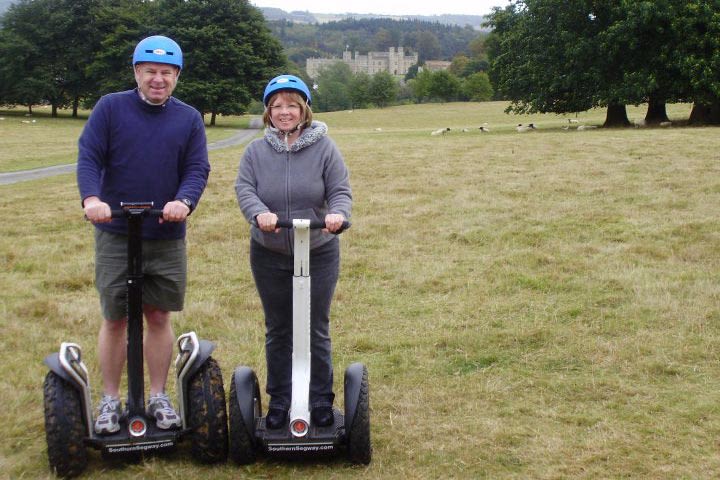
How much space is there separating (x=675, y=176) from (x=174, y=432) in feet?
40.6

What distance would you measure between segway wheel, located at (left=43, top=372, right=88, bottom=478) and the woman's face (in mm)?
1755

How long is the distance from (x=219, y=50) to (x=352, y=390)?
160 ft

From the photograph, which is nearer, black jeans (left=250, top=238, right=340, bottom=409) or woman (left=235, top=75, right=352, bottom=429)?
woman (left=235, top=75, right=352, bottom=429)

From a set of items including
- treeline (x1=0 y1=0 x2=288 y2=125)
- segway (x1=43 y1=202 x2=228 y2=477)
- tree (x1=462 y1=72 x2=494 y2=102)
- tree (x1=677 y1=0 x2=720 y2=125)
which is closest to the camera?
segway (x1=43 y1=202 x2=228 y2=477)

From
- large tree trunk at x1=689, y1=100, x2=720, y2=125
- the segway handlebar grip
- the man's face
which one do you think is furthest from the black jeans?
large tree trunk at x1=689, y1=100, x2=720, y2=125

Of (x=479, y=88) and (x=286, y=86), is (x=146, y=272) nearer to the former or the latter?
(x=286, y=86)

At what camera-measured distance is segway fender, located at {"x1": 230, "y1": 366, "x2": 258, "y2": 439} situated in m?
4.05

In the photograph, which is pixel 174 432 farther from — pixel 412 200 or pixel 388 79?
pixel 388 79

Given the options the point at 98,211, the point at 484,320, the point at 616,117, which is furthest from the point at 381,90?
the point at 98,211

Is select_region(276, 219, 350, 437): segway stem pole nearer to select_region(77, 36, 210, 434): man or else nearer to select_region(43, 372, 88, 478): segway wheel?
select_region(77, 36, 210, 434): man

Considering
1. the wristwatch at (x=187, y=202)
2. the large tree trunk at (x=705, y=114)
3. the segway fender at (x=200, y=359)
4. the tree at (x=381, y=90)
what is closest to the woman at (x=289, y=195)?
the wristwatch at (x=187, y=202)

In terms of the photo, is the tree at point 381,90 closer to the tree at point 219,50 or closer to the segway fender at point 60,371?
the tree at point 219,50

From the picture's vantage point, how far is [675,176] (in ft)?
46.2

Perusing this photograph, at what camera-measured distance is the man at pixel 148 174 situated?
3867 mm
